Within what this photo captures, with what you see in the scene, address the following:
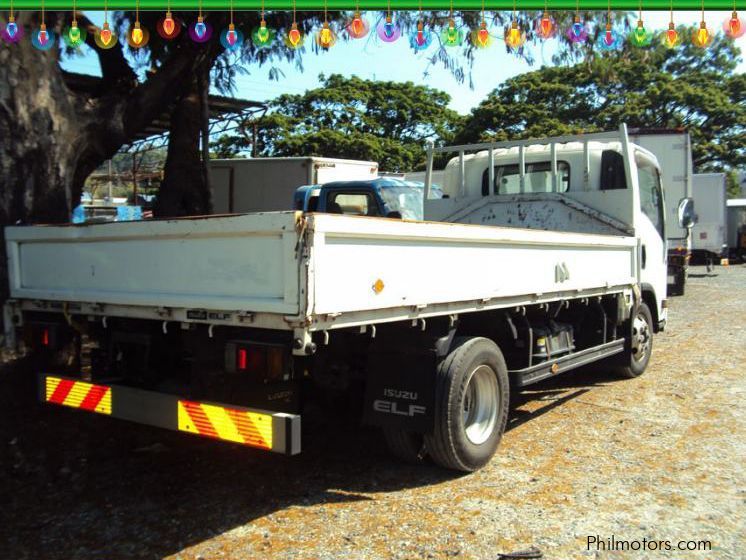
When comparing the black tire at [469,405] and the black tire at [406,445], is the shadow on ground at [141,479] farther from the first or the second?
the black tire at [469,405]

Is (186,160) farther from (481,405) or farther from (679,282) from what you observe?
(679,282)

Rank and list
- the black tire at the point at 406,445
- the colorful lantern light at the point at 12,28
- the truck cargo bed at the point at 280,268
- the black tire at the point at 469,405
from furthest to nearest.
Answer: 1. the colorful lantern light at the point at 12,28
2. the black tire at the point at 406,445
3. the black tire at the point at 469,405
4. the truck cargo bed at the point at 280,268

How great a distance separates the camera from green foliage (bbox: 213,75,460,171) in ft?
108

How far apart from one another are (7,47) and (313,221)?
485 cm

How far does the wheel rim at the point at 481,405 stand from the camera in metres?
4.62

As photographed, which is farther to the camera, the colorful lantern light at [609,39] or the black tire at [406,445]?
the colorful lantern light at [609,39]

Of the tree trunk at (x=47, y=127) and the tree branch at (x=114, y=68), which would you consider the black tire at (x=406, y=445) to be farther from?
the tree branch at (x=114, y=68)

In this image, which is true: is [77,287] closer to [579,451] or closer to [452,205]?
[579,451]

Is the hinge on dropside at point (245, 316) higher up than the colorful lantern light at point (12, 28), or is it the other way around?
the colorful lantern light at point (12, 28)

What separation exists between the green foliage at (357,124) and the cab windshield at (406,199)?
23583 mm

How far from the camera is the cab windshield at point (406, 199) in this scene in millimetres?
8844

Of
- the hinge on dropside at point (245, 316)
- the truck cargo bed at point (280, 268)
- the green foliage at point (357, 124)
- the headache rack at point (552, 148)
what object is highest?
the green foliage at point (357, 124)

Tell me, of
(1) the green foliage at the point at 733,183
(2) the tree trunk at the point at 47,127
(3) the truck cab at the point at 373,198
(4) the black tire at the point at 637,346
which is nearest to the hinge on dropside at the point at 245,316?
(2) the tree trunk at the point at 47,127

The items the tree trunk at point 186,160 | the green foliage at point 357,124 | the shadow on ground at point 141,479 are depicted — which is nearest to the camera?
the shadow on ground at point 141,479
